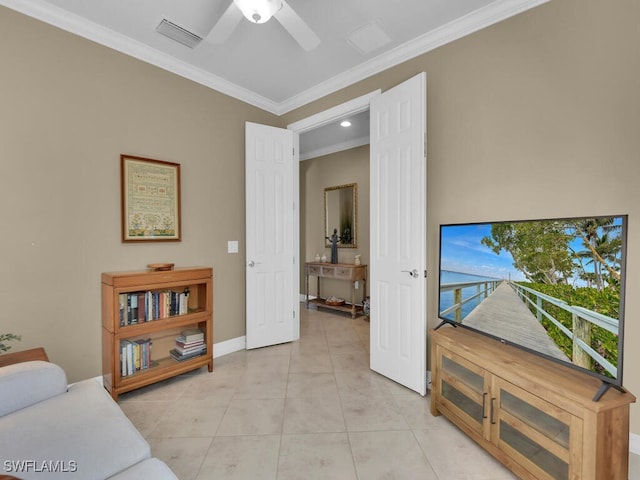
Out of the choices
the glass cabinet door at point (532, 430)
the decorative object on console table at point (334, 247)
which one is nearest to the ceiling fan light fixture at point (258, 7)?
the glass cabinet door at point (532, 430)

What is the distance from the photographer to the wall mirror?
16.3 feet

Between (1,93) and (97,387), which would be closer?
(97,387)

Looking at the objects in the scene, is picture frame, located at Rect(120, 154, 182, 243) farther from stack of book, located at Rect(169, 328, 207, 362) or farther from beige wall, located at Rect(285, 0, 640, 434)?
beige wall, located at Rect(285, 0, 640, 434)

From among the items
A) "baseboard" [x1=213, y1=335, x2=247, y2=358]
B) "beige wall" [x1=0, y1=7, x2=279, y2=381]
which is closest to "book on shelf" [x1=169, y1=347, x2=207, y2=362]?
"baseboard" [x1=213, y1=335, x2=247, y2=358]

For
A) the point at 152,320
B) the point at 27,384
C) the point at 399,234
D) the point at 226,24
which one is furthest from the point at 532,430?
the point at 226,24

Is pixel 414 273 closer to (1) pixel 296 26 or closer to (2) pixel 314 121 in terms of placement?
(1) pixel 296 26

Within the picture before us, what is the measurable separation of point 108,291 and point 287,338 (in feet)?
6.12

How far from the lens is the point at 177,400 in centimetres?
224

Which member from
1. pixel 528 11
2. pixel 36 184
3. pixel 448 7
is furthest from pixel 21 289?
pixel 528 11

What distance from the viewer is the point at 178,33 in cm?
233

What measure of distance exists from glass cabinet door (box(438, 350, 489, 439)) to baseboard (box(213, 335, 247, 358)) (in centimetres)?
211

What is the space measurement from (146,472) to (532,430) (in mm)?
1606

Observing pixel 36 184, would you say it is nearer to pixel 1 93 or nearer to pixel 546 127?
pixel 1 93

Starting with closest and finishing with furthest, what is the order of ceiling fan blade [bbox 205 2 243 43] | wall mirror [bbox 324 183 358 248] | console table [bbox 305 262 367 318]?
ceiling fan blade [bbox 205 2 243 43], console table [bbox 305 262 367 318], wall mirror [bbox 324 183 358 248]
